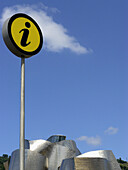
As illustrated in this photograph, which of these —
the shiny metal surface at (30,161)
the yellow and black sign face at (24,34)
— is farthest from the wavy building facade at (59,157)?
the yellow and black sign face at (24,34)

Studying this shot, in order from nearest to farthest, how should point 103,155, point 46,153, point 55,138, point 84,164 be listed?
point 84,164 → point 103,155 → point 46,153 → point 55,138

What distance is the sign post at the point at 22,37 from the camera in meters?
8.64

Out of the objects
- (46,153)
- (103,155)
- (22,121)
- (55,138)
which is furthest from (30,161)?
(22,121)

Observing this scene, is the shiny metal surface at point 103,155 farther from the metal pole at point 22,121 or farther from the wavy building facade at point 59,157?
the metal pole at point 22,121

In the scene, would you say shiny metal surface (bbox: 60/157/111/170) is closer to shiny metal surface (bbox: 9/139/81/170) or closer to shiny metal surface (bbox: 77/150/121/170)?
shiny metal surface (bbox: 77/150/121/170)

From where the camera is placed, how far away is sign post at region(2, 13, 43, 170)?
28.3ft

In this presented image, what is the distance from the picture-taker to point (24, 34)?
883 cm

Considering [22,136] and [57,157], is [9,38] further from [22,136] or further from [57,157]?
[57,157]

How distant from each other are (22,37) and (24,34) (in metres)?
0.10

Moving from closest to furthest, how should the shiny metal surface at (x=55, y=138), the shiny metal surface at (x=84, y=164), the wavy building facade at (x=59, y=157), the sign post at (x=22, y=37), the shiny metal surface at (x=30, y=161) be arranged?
the sign post at (x=22, y=37), the shiny metal surface at (x=84, y=164), the wavy building facade at (x=59, y=157), the shiny metal surface at (x=30, y=161), the shiny metal surface at (x=55, y=138)

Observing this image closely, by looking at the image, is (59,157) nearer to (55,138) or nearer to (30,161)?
(30,161)

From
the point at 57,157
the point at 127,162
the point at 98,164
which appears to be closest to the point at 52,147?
the point at 57,157

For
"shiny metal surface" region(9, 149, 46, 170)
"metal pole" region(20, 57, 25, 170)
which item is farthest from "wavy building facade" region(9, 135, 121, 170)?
"metal pole" region(20, 57, 25, 170)

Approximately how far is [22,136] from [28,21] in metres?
3.31
